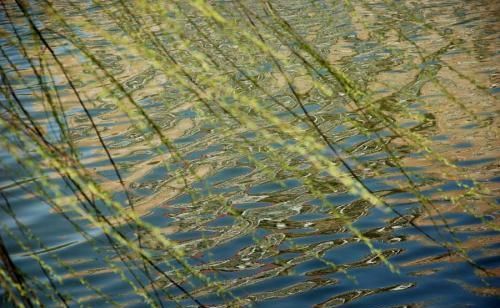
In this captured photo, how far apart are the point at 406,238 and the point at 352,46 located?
5.67m

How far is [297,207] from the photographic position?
4.22m

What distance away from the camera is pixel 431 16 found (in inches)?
411

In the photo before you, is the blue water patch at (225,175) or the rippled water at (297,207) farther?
the blue water patch at (225,175)

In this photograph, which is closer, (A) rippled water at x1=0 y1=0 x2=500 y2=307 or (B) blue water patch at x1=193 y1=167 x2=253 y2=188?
(A) rippled water at x1=0 y1=0 x2=500 y2=307

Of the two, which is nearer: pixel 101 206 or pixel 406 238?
pixel 406 238

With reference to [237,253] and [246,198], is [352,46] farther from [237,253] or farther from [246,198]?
[237,253]

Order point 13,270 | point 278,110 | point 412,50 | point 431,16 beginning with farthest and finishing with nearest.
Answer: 1. point 431,16
2. point 412,50
3. point 278,110
4. point 13,270

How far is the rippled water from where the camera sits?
3021 millimetres

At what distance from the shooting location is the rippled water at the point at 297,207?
3021mm

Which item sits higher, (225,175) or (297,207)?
(297,207)

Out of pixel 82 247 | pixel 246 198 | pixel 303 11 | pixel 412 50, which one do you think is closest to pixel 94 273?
pixel 82 247

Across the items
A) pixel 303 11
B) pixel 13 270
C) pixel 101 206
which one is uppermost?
pixel 13 270

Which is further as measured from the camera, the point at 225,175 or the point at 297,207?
the point at 225,175

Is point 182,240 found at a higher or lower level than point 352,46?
higher
